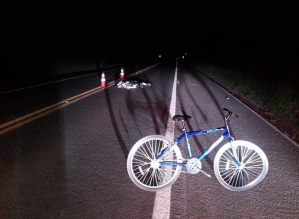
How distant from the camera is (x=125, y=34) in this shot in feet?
305

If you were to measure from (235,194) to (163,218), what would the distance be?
1265 millimetres

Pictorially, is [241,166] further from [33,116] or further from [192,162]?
[33,116]

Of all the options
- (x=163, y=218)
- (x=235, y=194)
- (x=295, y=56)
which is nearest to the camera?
(x=163, y=218)

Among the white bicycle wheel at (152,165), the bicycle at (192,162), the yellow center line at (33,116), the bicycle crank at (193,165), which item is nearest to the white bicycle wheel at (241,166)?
the bicycle at (192,162)

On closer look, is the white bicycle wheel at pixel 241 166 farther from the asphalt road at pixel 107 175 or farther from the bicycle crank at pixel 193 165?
the bicycle crank at pixel 193 165

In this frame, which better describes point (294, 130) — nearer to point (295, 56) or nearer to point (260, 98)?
point (260, 98)

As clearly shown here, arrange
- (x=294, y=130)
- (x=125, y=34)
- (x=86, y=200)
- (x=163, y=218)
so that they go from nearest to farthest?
(x=163, y=218)
(x=86, y=200)
(x=294, y=130)
(x=125, y=34)

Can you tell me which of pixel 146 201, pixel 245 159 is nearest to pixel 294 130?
pixel 245 159

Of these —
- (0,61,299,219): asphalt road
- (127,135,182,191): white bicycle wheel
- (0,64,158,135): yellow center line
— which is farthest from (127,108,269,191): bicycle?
(0,64,158,135): yellow center line

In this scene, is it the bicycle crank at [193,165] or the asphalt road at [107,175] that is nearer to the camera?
the asphalt road at [107,175]

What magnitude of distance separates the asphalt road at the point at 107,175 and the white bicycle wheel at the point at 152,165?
15 centimetres

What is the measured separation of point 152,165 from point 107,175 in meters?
0.76

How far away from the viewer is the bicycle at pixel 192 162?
414 cm

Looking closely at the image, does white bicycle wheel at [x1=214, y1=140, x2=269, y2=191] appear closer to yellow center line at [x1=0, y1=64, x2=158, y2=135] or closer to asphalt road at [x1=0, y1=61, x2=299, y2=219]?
asphalt road at [x1=0, y1=61, x2=299, y2=219]
